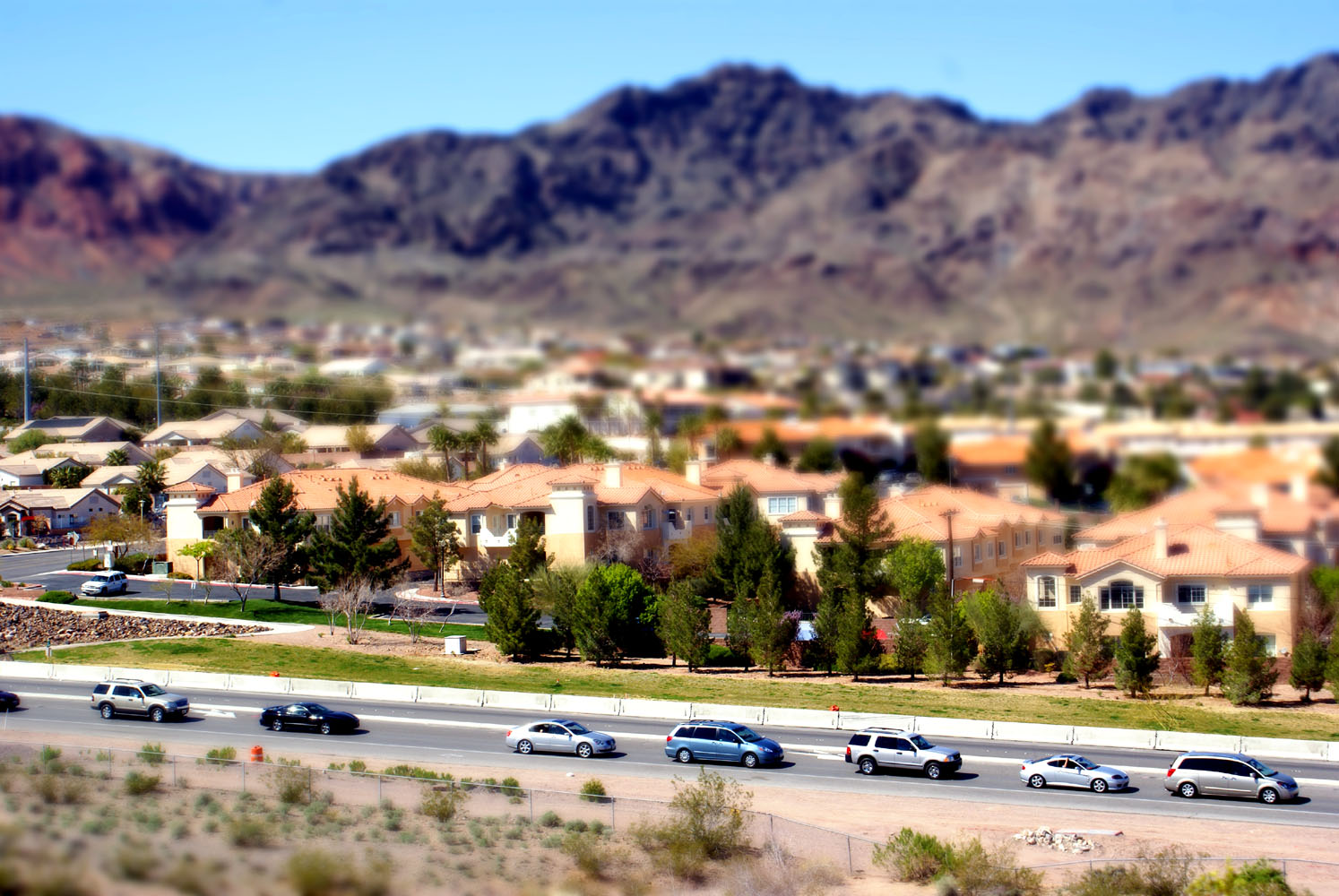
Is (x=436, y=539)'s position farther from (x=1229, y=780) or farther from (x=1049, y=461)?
(x=1229, y=780)

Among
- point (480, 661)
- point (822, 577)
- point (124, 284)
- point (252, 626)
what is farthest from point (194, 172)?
point (822, 577)

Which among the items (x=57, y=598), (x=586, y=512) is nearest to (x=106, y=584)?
(x=57, y=598)

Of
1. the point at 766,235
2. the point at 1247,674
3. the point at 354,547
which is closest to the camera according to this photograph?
the point at 1247,674

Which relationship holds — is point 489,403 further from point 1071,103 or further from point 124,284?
point 1071,103

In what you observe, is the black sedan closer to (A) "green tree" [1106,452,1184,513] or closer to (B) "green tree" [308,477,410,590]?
(B) "green tree" [308,477,410,590]

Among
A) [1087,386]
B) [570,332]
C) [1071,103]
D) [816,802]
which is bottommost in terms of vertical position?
[816,802]

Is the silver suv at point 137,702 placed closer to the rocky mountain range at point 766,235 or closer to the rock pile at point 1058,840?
the rocky mountain range at point 766,235
